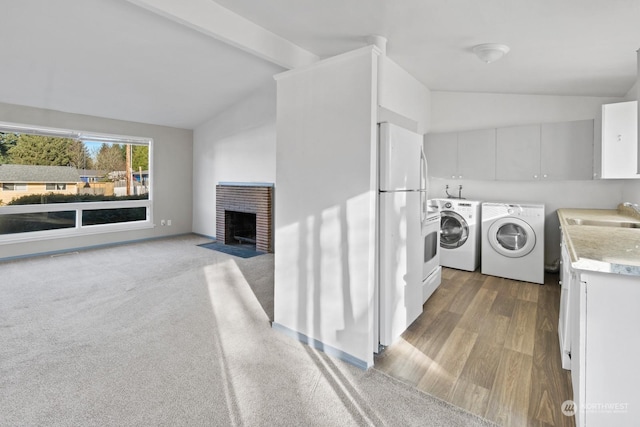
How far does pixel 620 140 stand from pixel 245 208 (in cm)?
506

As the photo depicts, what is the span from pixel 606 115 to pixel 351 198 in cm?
245

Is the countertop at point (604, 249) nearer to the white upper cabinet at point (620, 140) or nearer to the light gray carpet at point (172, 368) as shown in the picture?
the white upper cabinet at point (620, 140)

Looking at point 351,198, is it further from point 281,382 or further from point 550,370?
point 550,370

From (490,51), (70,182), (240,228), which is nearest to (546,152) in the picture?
(490,51)

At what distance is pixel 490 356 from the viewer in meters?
2.32

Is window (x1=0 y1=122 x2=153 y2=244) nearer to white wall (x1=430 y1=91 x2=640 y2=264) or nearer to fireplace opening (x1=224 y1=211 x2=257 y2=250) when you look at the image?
fireplace opening (x1=224 y1=211 x2=257 y2=250)

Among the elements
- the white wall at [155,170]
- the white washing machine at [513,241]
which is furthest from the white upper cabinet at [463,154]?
the white wall at [155,170]

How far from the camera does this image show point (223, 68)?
4.55 metres

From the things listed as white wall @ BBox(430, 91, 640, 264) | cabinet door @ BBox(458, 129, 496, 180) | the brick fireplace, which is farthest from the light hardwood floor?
the brick fireplace

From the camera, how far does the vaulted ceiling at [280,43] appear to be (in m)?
2.15

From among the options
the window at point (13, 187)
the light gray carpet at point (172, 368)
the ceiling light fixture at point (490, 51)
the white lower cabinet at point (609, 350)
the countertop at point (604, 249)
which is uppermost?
the ceiling light fixture at point (490, 51)

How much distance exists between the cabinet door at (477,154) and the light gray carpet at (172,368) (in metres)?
3.24

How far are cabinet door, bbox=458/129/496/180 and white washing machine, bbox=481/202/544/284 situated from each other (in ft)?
1.86

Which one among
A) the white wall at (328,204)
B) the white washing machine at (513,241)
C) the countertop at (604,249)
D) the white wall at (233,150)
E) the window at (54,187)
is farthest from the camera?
the white wall at (233,150)
